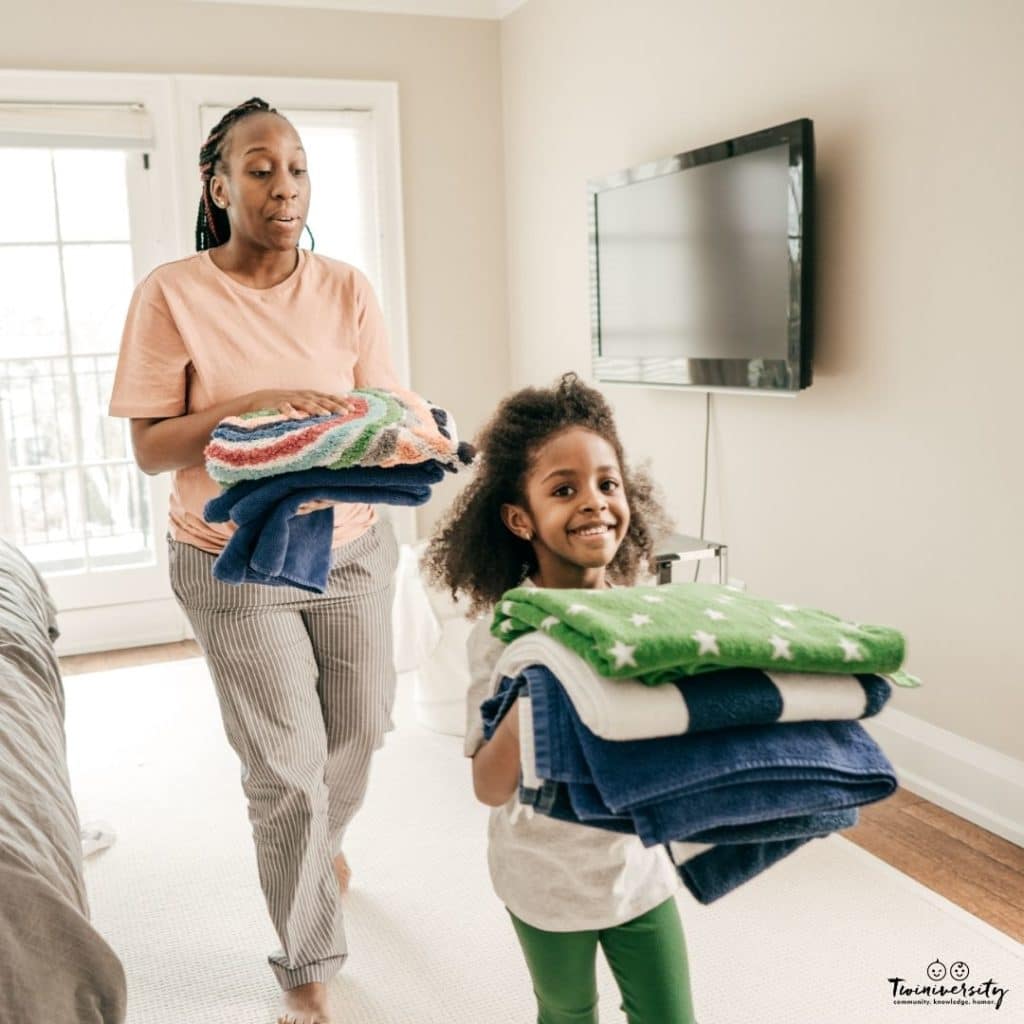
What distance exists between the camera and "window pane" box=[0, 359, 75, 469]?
3930 mm

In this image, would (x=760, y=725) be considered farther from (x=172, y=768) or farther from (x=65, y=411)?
(x=65, y=411)

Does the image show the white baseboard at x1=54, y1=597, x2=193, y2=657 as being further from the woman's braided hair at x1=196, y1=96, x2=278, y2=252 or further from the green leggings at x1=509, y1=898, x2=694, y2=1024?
the green leggings at x1=509, y1=898, x2=694, y2=1024

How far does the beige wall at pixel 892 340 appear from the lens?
225cm

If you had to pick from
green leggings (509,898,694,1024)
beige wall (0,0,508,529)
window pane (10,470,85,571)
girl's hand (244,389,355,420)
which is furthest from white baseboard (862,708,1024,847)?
window pane (10,470,85,571)

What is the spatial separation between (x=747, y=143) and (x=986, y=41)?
0.68 meters

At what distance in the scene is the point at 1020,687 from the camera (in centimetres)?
228

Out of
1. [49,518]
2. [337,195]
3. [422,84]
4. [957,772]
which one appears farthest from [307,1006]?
[422,84]

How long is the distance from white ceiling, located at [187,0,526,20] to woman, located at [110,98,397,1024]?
8.95ft

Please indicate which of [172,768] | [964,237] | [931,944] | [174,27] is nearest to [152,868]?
[172,768]

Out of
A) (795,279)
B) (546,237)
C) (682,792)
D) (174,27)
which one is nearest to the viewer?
(682,792)

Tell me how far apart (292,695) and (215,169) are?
0.84 m

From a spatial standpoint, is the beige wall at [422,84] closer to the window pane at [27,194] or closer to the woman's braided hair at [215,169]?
the window pane at [27,194]

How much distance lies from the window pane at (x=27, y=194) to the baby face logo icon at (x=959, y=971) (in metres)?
3.64

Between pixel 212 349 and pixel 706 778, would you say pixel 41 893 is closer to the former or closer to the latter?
pixel 706 778
